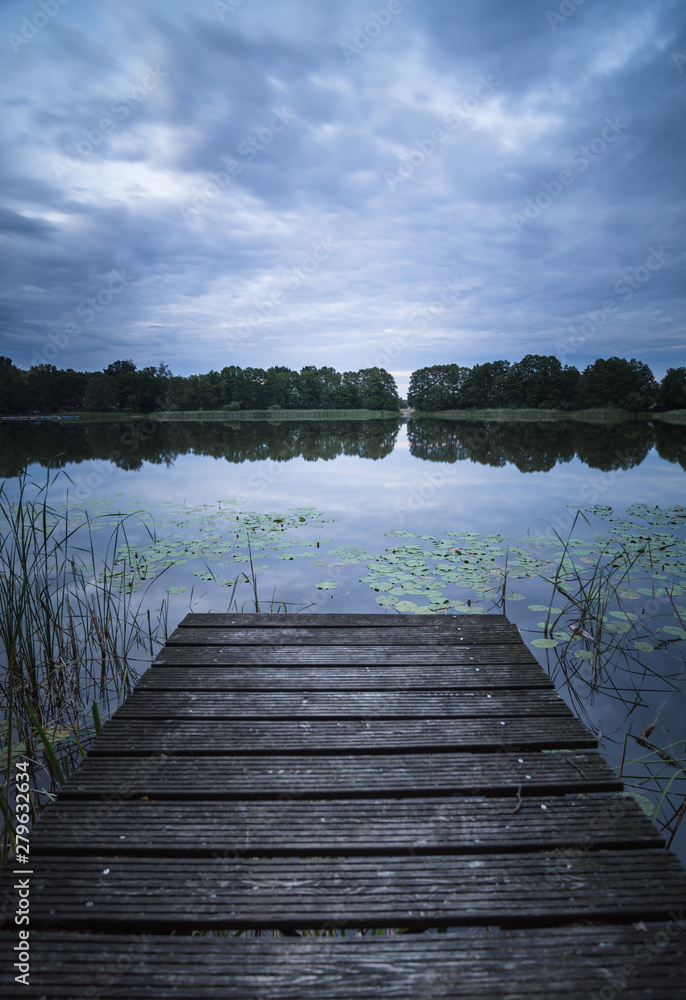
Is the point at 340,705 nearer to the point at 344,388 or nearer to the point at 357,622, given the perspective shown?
the point at 357,622

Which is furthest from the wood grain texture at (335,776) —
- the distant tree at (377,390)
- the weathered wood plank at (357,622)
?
the distant tree at (377,390)

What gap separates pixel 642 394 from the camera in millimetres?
47750

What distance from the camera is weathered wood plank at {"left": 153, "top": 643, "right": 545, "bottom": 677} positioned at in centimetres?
261

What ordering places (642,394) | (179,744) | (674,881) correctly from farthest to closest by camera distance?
(642,394), (179,744), (674,881)

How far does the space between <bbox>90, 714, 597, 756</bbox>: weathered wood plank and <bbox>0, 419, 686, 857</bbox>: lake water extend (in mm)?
772

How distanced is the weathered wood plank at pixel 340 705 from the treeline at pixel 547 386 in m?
51.2

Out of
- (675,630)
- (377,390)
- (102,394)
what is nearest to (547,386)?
(377,390)

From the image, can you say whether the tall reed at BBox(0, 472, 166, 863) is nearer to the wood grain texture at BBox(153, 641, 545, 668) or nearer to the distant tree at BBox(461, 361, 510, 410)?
the wood grain texture at BBox(153, 641, 545, 668)

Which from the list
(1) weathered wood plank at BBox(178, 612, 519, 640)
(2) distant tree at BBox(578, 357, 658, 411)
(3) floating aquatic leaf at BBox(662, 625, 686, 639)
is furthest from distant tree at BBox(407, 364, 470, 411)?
(1) weathered wood plank at BBox(178, 612, 519, 640)

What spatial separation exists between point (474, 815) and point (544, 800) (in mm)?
257

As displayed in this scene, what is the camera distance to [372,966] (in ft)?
3.44

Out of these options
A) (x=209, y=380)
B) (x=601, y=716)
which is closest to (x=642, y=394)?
(x=209, y=380)

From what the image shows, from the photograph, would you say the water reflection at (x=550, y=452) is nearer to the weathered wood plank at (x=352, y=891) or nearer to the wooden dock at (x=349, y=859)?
the wooden dock at (x=349, y=859)

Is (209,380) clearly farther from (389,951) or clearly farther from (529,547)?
(389,951)
